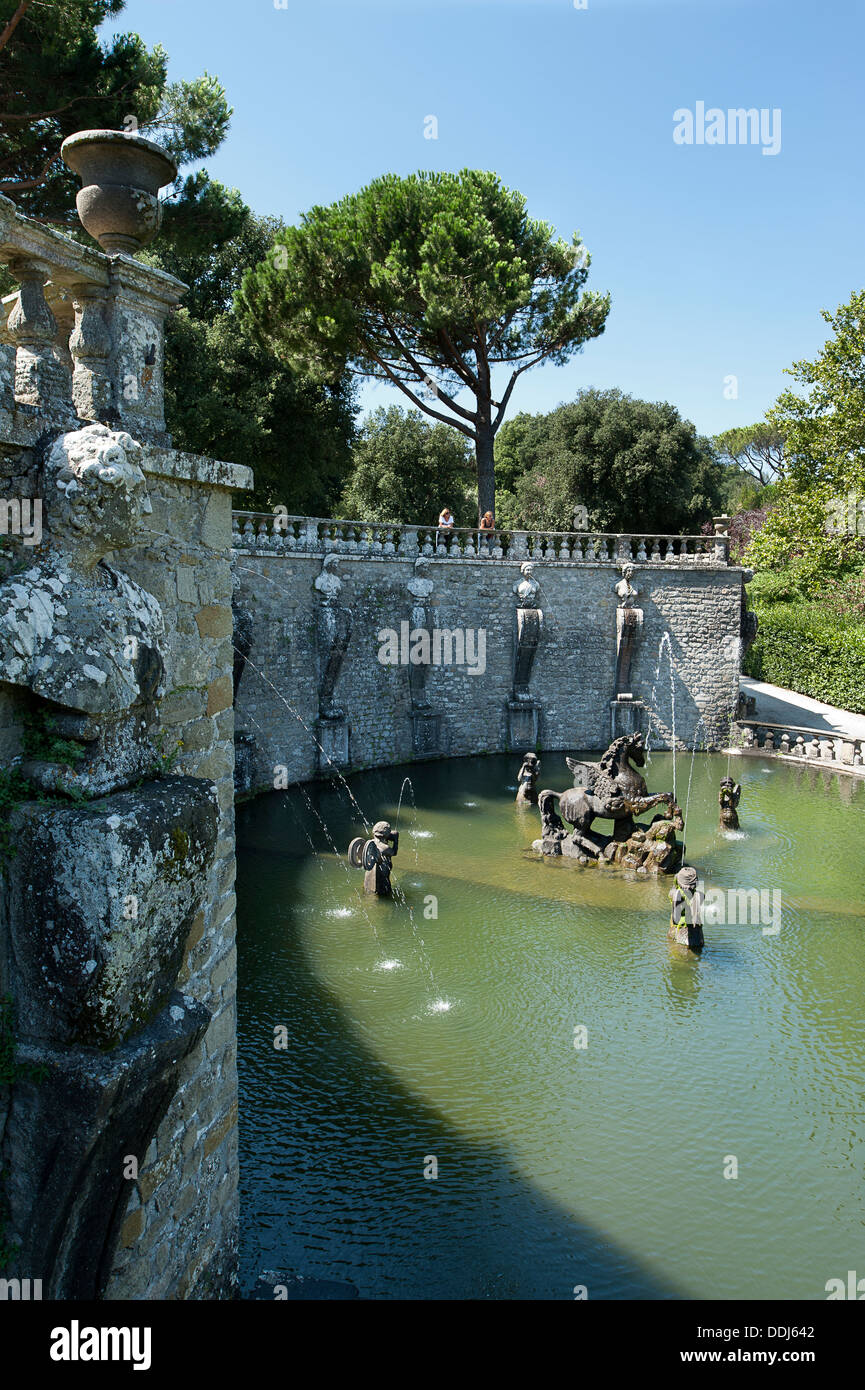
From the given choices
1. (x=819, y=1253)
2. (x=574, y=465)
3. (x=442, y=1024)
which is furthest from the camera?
(x=574, y=465)

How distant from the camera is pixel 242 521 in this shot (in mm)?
18328

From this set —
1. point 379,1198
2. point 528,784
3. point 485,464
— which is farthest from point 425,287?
point 379,1198

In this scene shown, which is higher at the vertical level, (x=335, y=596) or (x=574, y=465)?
(x=574, y=465)

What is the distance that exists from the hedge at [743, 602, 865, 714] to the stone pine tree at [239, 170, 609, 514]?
443 inches

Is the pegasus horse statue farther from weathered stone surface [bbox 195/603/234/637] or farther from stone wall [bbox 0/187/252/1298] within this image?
stone wall [bbox 0/187/252/1298]

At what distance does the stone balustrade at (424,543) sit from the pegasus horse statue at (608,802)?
25.3 ft

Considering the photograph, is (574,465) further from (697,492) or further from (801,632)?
(801,632)

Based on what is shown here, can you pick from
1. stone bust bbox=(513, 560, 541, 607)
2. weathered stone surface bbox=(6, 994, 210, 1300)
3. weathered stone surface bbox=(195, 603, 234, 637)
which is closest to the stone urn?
weathered stone surface bbox=(195, 603, 234, 637)

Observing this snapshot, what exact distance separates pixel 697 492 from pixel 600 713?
14959 millimetres

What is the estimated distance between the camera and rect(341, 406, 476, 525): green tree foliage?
32.8 m

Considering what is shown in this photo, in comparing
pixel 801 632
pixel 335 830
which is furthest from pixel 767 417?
pixel 335 830

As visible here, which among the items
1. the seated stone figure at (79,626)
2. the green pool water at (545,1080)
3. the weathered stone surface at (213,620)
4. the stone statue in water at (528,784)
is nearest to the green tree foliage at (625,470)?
the stone statue in water at (528,784)

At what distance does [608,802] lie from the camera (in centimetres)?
1464
